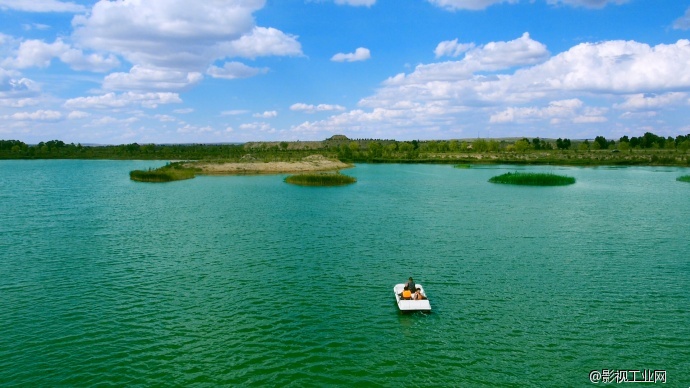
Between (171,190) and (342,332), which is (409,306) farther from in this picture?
(171,190)

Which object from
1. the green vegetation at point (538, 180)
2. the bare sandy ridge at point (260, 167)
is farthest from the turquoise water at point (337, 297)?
the bare sandy ridge at point (260, 167)

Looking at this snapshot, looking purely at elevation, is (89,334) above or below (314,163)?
below

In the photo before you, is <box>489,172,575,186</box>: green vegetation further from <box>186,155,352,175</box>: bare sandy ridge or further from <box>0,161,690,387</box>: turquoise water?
<box>186,155,352,175</box>: bare sandy ridge

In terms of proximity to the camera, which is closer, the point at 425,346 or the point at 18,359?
the point at 18,359

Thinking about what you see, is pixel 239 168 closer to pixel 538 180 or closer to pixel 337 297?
pixel 538 180

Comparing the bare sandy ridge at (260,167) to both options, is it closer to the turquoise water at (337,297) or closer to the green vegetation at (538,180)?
the green vegetation at (538,180)


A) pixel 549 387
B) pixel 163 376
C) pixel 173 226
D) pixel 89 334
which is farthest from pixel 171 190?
pixel 549 387


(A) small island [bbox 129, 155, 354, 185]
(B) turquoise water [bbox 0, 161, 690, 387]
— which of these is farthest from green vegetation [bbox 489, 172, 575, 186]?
(A) small island [bbox 129, 155, 354, 185]

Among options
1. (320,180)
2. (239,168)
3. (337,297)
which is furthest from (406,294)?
(239,168)

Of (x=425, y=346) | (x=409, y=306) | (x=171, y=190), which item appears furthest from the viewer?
(x=171, y=190)
